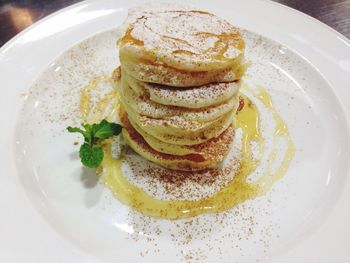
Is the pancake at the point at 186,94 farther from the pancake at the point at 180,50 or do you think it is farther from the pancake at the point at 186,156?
the pancake at the point at 186,156

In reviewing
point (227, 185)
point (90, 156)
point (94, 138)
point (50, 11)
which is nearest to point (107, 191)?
point (90, 156)

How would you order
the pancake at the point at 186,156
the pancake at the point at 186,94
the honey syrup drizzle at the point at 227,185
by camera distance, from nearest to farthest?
the pancake at the point at 186,94 < the honey syrup drizzle at the point at 227,185 < the pancake at the point at 186,156

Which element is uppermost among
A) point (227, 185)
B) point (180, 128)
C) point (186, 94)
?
point (186, 94)


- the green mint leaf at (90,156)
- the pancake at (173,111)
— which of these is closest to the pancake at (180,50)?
the pancake at (173,111)

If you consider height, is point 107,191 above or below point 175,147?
below

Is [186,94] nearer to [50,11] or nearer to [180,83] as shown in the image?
[180,83]

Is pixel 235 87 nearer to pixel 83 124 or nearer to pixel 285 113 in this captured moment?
pixel 285 113

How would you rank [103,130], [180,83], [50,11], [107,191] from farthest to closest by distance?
[50,11]
[103,130]
[107,191]
[180,83]

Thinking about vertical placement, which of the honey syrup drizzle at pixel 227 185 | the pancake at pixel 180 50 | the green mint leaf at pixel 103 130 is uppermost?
the pancake at pixel 180 50
